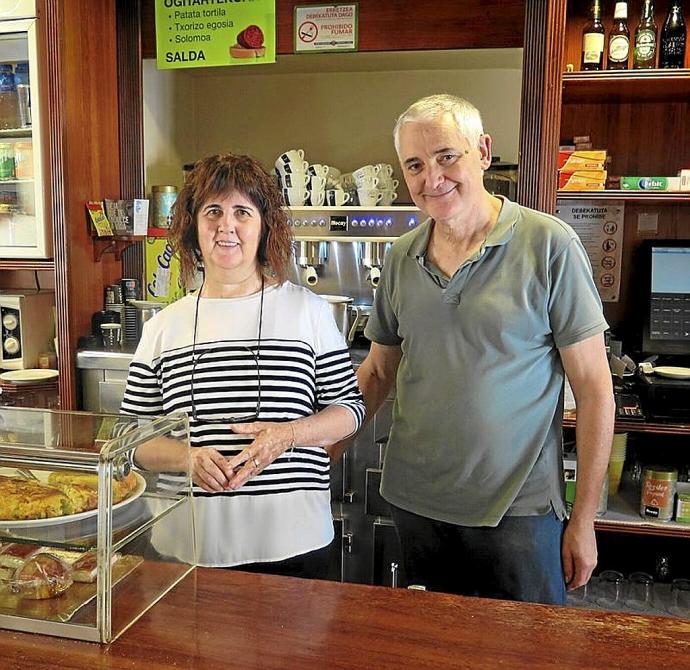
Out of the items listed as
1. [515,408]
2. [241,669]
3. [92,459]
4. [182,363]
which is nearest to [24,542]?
[92,459]

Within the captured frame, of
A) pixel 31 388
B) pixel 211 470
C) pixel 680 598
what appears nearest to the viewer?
pixel 211 470

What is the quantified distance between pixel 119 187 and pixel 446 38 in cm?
149

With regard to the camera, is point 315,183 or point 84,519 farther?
point 315,183

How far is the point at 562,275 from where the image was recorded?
1.48 m

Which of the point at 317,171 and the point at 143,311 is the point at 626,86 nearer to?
the point at 317,171

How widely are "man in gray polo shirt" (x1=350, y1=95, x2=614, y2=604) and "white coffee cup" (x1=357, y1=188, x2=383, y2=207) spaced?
173 centimetres

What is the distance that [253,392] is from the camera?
1.47 m

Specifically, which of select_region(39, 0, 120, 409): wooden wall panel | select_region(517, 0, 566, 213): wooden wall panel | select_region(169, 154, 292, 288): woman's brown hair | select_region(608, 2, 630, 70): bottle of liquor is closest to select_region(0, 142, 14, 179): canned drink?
select_region(39, 0, 120, 409): wooden wall panel

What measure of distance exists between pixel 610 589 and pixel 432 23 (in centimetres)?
225

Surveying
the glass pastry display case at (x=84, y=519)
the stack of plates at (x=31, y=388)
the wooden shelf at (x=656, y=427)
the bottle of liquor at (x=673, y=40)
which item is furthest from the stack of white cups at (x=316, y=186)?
the glass pastry display case at (x=84, y=519)

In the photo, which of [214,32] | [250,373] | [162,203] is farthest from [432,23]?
[250,373]

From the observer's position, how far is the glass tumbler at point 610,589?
270 cm

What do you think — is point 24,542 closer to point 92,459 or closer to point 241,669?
point 92,459

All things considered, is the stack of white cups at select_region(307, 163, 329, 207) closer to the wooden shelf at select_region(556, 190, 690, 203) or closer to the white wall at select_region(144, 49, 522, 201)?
the white wall at select_region(144, 49, 522, 201)
